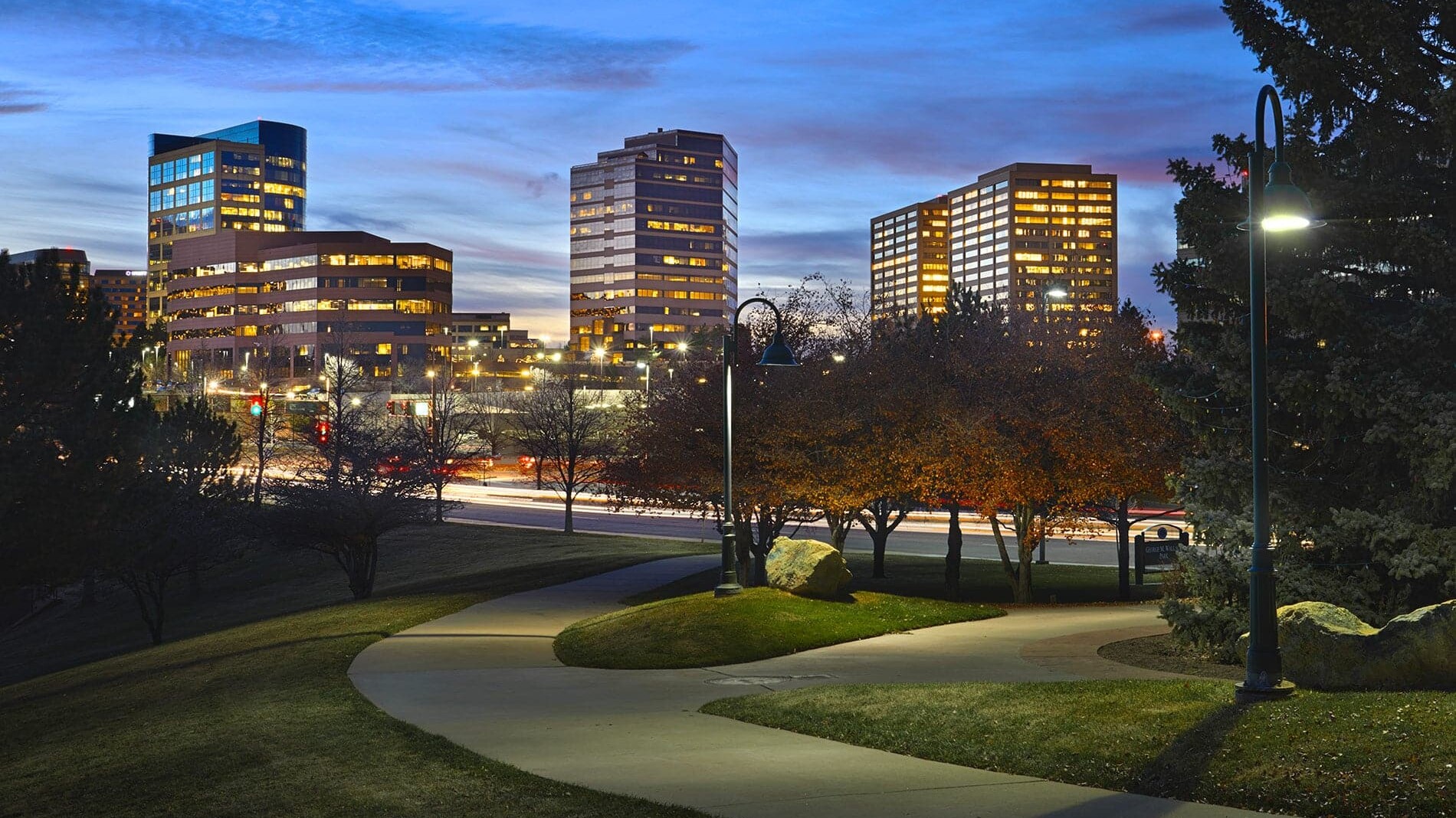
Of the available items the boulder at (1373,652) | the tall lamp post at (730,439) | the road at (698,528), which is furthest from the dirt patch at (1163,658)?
the road at (698,528)

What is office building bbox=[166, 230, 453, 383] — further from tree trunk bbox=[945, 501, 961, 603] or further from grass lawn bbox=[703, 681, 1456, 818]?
grass lawn bbox=[703, 681, 1456, 818]

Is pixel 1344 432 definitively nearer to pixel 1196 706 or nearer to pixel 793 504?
pixel 1196 706

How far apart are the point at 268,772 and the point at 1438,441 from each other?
13.5 metres

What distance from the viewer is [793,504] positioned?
1186 inches

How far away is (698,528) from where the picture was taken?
170 ft

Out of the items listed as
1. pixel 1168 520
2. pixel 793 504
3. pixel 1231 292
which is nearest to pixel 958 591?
pixel 793 504

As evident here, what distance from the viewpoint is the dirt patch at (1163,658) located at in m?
16.7

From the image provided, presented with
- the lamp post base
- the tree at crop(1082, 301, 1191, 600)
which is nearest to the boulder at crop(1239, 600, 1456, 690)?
the lamp post base

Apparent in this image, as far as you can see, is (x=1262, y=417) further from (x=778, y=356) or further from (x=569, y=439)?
(x=569, y=439)

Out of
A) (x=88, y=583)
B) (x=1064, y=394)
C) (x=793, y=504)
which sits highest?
(x=1064, y=394)

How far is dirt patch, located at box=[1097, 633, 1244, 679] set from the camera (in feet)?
54.7

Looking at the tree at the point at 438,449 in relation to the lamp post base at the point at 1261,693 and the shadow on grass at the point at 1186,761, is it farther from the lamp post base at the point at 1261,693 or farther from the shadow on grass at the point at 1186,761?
the shadow on grass at the point at 1186,761

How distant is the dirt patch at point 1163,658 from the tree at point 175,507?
73.5ft

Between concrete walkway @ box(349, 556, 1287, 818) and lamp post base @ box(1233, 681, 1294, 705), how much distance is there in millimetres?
3048
